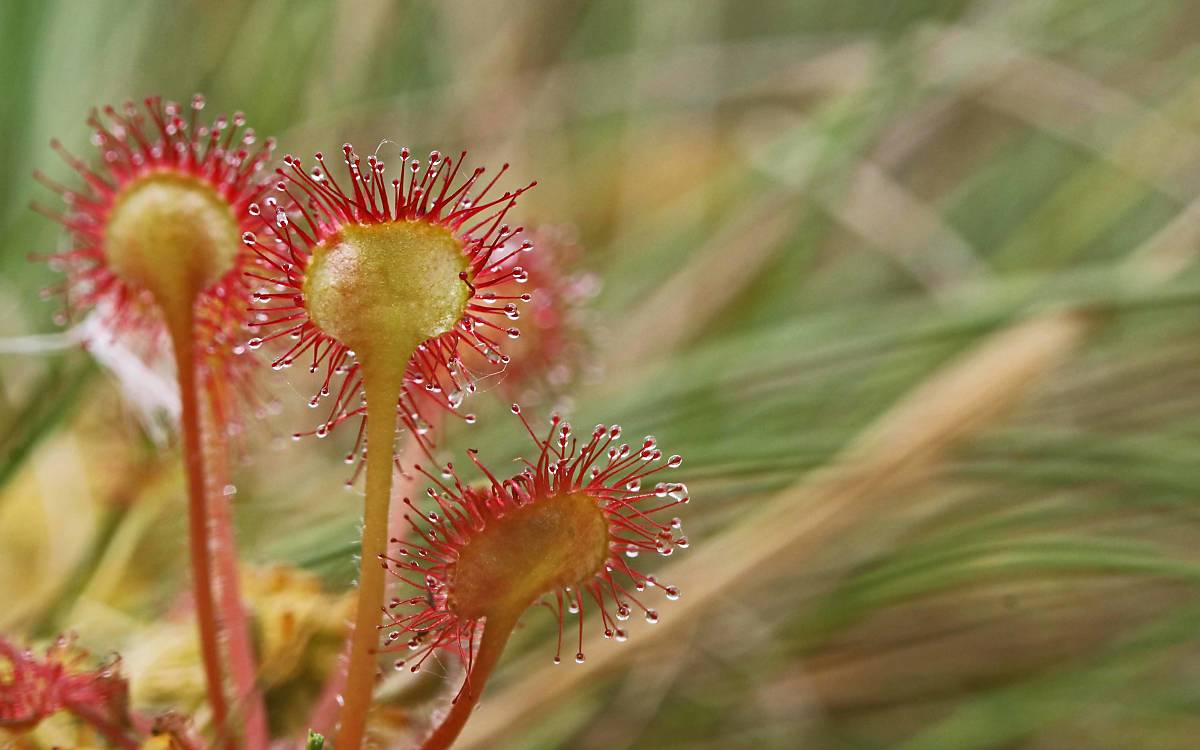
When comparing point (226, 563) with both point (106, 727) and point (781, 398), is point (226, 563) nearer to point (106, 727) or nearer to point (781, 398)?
point (106, 727)

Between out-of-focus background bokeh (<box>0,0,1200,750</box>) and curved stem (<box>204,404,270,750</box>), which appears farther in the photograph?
out-of-focus background bokeh (<box>0,0,1200,750</box>)

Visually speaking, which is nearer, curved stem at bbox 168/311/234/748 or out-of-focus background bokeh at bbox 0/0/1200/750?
curved stem at bbox 168/311/234/748

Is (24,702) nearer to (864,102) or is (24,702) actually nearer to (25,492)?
(25,492)

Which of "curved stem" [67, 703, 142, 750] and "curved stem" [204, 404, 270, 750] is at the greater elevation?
"curved stem" [204, 404, 270, 750]

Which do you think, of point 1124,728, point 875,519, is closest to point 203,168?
point 875,519

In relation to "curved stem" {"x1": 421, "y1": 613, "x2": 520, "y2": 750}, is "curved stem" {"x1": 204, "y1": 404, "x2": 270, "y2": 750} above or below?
above
